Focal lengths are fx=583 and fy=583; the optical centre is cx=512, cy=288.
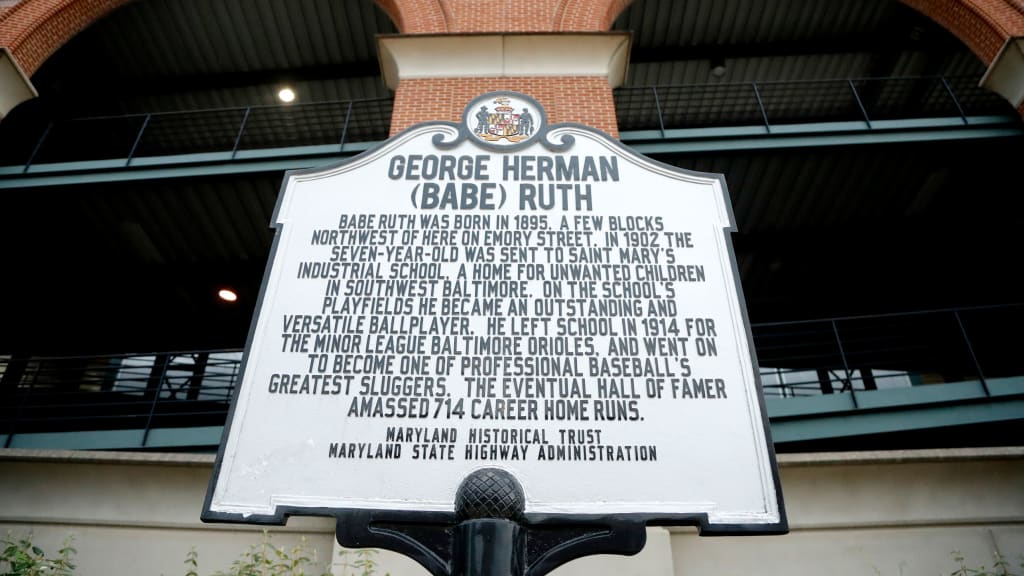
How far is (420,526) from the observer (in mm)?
2889

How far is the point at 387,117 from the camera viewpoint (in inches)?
510

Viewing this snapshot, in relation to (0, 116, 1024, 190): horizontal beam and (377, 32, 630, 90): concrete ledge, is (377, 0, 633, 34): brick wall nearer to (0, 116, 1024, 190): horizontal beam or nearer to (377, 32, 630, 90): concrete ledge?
(377, 32, 630, 90): concrete ledge

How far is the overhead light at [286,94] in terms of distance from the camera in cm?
1312

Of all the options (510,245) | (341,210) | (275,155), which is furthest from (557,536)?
(275,155)

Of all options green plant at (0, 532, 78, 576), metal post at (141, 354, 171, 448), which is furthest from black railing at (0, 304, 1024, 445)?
green plant at (0, 532, 78, 576)

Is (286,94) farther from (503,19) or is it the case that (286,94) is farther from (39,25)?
(503,19)

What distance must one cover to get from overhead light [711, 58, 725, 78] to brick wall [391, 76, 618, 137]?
6.52 meters

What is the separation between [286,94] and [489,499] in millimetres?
12755

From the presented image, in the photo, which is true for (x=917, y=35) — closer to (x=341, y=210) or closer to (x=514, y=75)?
(x=514, y=75)

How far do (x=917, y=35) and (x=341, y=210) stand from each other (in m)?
13.1

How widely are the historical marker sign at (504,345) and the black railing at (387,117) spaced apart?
348 inches

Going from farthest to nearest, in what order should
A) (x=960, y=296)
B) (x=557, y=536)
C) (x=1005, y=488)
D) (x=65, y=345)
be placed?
(x=65, y=345)
(x=960, y=296)
(x=1005, y=488)
(x=557, y=536)

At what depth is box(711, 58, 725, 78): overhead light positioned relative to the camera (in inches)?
496

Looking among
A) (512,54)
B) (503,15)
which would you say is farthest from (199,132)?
(512,54)
